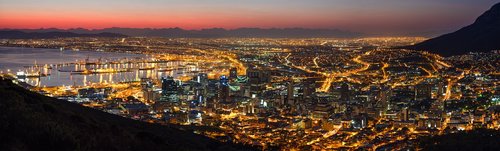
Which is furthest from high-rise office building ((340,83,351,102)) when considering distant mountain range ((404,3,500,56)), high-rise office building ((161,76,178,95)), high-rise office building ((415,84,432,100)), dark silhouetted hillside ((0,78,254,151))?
distant mountain range ((404,3,500,56))

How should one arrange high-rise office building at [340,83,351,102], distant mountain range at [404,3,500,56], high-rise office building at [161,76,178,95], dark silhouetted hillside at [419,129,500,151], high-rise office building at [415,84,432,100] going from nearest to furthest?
dark silhouetted hillside at [419,129,500,151], high-rise office building at [340,83,351,102], high-rise office building at [415,84,432,100], high-rise office building at [161,76,178,95], distant mountain range at [404,3,500,56]

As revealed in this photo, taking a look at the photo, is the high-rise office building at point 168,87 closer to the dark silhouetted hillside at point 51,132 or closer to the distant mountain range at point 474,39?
the dark silhouetted hillside at point 51,132

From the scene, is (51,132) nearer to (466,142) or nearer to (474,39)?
(466,142)

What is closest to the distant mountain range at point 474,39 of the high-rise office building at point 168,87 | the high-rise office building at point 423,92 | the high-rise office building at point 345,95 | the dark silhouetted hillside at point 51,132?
the high-rise office building at point 423,92

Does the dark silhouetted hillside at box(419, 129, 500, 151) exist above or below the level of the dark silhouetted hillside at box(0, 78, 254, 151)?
below

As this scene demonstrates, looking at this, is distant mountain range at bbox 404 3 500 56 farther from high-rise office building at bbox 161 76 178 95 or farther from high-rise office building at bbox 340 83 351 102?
high-rise office building at bbox 161 76 178 95

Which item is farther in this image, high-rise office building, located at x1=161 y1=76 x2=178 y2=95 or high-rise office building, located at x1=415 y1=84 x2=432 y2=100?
high-rise office building, located at x1=161 y1=76 x2=178 y2=95

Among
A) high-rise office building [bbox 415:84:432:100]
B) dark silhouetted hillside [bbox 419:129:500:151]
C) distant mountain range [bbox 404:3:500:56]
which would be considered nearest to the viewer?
dark silhouetted hillside [bbox 419:129:500:151]

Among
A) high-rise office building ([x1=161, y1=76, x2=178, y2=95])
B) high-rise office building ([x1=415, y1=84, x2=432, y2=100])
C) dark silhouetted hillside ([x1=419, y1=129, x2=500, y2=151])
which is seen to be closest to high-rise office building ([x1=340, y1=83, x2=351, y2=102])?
high-rise office building ([x1=415, y1=84, x2=432, y2=100])

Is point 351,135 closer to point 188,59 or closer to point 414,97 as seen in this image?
point 414,97
